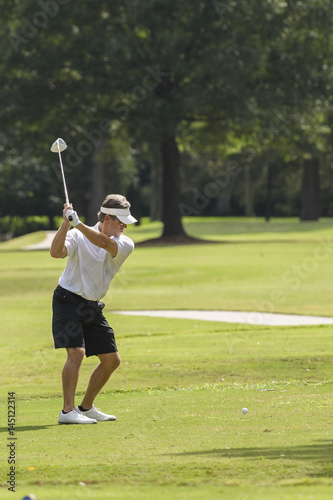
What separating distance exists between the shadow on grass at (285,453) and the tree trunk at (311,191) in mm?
55258

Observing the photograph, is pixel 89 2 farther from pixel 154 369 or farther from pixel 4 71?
pixel 154 369

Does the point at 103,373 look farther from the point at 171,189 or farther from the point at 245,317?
the point at 171,189

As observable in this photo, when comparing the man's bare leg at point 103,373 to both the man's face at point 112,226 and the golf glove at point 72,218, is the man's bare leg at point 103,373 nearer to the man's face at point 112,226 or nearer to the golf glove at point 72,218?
the man's face at point 112,226

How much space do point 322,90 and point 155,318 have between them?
1067 inches

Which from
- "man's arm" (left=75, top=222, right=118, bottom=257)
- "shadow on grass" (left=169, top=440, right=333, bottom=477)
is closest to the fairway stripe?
"man's arm" (left=75, top=222, right=118, bottom=257)

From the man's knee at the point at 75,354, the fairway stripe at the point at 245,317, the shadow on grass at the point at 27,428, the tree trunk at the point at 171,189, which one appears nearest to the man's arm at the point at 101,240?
the man's knee at the point at 75,354

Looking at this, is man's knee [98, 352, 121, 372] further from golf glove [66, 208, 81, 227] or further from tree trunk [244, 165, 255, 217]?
tree trunk [244, 165, 255, 217]

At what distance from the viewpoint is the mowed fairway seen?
18.2ft

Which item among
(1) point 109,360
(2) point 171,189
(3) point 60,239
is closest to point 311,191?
(2) point 171,189

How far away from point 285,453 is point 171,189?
3985 centimetres

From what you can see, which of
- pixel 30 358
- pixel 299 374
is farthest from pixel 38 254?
pixel 299 374

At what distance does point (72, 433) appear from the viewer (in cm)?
761

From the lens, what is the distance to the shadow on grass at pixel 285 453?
599 centimetres

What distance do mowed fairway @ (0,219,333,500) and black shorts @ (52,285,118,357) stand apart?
2.33ft
